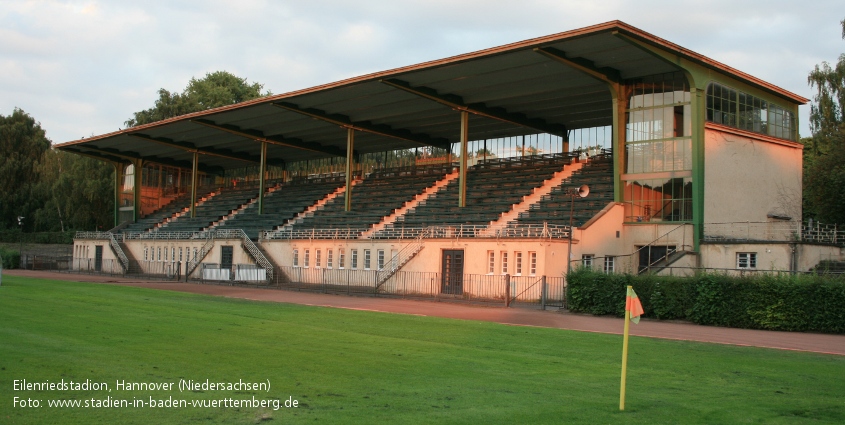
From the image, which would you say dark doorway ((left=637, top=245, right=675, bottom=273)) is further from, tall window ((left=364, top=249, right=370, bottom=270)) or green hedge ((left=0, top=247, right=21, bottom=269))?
→ green hedge ((left=0, top=247, right=21, bottom=269))

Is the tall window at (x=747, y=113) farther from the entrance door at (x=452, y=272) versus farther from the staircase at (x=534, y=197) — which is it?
the entrance door at (x=452, y=272)

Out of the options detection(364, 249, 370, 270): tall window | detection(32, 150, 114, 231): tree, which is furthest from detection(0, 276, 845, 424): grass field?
detection(32, 150, 114, 231): tree

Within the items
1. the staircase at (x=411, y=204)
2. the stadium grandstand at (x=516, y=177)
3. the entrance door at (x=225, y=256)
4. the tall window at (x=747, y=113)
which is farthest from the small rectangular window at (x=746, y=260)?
the entrance door at (x=225, y=256)

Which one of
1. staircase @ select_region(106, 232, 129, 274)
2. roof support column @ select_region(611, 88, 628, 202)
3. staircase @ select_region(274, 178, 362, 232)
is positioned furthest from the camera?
staircase @ select_region(106, 232, 129, 274)

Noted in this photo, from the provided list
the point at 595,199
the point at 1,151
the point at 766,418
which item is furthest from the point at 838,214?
the point at 1,151

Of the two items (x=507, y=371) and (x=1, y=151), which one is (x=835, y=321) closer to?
(x=507, y=371)

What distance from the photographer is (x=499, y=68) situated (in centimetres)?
3975

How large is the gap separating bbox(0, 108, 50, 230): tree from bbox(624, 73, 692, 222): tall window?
234 ft

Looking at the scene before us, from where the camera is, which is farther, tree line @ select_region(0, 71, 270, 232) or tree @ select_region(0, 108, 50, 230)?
tree @ select_region(0, 108, 50, 230)

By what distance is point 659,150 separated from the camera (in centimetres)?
3869

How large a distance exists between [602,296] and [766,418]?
17.9 m

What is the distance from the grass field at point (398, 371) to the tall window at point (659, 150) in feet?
63.4

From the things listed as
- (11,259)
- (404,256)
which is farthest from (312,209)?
(11,259)

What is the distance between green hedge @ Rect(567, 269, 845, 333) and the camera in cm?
2320
